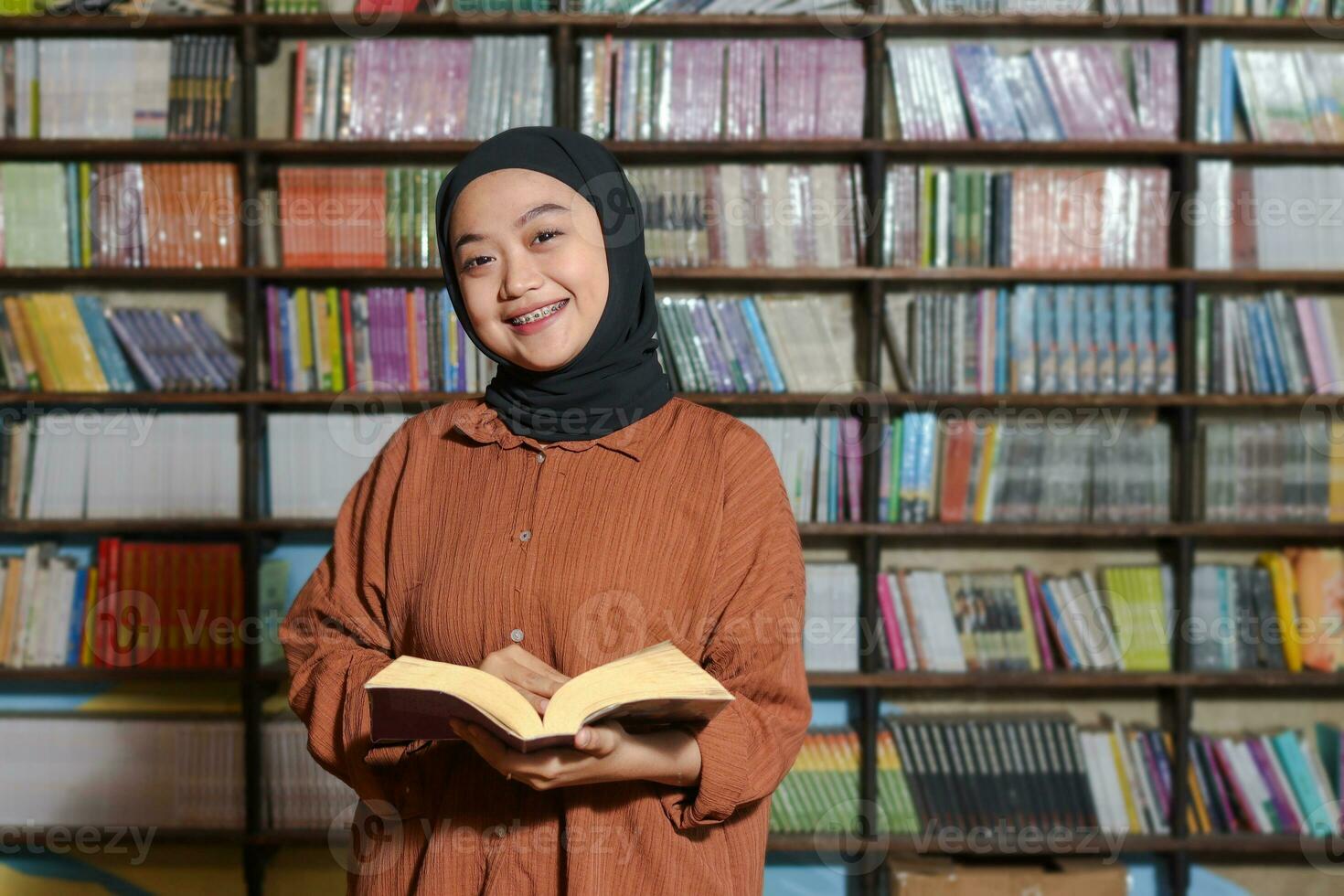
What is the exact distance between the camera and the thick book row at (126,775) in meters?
2.73

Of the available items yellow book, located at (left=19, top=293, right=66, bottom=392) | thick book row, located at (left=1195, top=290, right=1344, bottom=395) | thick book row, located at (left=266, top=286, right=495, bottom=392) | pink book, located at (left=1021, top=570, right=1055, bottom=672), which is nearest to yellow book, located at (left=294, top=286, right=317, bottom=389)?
thick book row, located at (left=266, top=286, right=495, bottom=392)

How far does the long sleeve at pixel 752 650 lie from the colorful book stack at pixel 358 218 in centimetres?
182

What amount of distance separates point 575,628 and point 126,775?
2201mm

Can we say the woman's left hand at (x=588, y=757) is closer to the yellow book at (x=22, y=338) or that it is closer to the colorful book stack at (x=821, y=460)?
the colorful book stack at (x=821, y=460)

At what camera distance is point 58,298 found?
2773 millimetres

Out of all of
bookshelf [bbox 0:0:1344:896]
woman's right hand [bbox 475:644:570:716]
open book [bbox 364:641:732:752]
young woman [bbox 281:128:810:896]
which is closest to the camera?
open book [bbox 364:641:732:752]

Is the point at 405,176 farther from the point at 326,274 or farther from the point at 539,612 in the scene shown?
the point at 539,612

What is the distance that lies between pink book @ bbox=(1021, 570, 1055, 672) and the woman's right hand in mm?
2042

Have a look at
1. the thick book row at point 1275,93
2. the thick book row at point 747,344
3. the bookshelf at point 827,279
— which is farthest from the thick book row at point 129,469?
the thick book row at point 1275,93

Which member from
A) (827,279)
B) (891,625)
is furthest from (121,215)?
(891,625)

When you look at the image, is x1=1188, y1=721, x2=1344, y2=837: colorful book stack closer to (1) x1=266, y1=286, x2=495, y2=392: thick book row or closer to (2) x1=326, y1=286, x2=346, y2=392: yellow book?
(1) x1=266, y1=286, x2=495, y2=392: thick book row

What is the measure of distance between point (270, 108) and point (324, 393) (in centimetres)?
86

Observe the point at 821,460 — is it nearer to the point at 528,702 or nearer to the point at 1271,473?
the point at 1271,473

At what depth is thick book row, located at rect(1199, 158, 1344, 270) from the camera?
2750 mm
